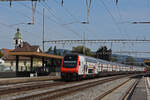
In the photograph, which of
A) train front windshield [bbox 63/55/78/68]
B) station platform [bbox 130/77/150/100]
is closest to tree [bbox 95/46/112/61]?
train front windshield [bbox 63/55/78/68]

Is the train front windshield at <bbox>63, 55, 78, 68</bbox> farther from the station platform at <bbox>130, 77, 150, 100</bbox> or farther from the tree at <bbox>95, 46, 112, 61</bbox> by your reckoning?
the tree at <bbox>95, 46, 112, 61</bbox>

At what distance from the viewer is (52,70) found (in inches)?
1914

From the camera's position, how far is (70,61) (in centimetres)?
3133

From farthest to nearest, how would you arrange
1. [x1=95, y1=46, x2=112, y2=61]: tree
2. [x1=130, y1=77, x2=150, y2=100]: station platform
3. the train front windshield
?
[x1=95, y1=46, x2=112, y2=61]: tree, the train front windshield, [x1=130, y1=77, x2=150, y2=100]: station platform

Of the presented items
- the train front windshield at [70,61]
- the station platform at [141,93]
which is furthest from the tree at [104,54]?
the station platform at [141,93]

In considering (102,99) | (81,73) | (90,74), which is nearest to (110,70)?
(90,74)

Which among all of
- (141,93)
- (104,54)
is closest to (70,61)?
(141,93)

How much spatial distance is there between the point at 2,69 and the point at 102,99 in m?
31.4

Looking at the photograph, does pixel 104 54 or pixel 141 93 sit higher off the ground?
pixel 104 54

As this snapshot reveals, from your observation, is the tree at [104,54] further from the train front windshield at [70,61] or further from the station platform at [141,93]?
the station platform at [141,93]

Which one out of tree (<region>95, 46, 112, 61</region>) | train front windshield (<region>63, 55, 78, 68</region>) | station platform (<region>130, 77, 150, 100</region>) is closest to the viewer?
station platform (<region>130, 77, 150, 100</region>)

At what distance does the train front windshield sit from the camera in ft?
102

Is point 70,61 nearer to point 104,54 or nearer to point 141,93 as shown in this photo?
point 141,93

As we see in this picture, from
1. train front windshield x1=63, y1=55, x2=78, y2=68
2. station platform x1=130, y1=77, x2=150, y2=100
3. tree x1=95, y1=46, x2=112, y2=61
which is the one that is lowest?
station platform x1=130, y1=77, x2=150, y2=100
